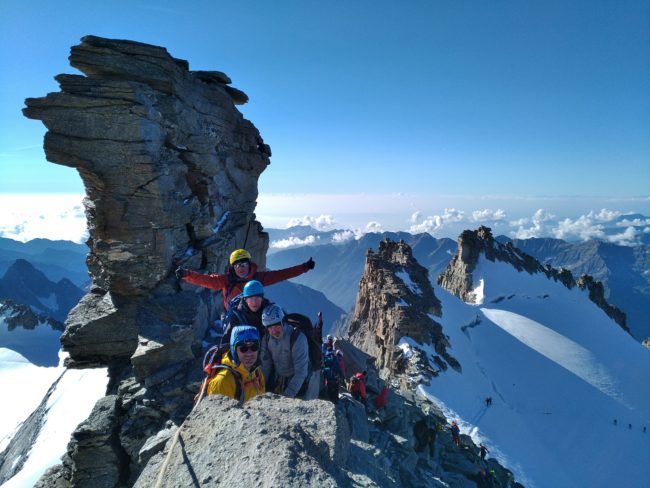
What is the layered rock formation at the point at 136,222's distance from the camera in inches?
550

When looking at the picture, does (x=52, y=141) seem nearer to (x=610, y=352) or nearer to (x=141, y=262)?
(x=141, y=262)

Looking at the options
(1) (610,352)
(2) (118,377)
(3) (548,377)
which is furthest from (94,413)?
(1) (610,352)

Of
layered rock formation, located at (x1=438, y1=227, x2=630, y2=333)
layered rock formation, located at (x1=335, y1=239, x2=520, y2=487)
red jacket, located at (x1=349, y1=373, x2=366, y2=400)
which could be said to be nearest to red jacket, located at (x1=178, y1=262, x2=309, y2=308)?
layered rock formation, located at (x1=335, y1=239, x2=520, y2=487)

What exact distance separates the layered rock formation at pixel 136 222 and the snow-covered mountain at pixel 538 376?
28.4m

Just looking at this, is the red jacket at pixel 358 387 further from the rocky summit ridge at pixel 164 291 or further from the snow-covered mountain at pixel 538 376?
Result: the snow-covered mountain at pixel 538 376

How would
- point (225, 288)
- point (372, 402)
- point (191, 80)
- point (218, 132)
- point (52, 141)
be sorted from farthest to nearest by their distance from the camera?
point (218, 132), point (191, 80), point (372, 402), point (52, 141), point (225, 288)

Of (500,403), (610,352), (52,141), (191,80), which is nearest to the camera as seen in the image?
(52,141)

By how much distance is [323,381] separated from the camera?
13.3m

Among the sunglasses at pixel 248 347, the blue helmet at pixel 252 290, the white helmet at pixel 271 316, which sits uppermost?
the blue helmet at pixel 252 290

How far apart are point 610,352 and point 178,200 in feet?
250

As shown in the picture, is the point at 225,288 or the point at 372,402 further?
the point at 372,402

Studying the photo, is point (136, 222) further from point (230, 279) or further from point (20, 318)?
point (20, 318)

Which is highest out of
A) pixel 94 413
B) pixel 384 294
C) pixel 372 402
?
pixel 94 413

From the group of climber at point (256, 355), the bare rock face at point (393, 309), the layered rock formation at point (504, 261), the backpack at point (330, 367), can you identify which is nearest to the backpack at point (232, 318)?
the group of climber at point (256, 355)
